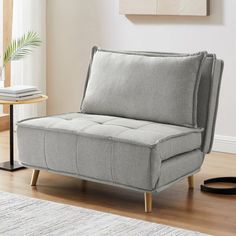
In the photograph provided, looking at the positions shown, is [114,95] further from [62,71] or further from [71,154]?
[62,71]

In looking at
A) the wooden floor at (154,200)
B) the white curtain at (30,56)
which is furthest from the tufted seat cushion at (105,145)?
the white curtain at (30,56)

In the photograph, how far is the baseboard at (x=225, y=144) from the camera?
217 inches

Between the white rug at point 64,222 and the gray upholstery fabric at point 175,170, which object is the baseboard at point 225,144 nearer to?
the gray upholstery fabric at point 175,170

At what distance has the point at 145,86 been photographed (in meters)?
4.48

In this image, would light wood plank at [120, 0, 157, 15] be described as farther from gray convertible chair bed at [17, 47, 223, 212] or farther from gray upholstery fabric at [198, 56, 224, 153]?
gray upholstery fabric at [198, 56, 224, 153]

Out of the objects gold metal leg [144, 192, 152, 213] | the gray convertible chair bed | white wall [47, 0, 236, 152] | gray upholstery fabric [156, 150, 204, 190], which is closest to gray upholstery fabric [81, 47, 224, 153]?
the gray convertible chair bed

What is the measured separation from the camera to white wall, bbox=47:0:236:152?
17.8ft

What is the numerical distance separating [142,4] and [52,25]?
3.24 ft

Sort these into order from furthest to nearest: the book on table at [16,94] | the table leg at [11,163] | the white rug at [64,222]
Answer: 1. the table leg at [11,163]
2. the book on table at [16,94]
3. the white rug at [64,222]

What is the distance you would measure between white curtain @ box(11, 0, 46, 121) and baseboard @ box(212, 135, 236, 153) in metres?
1.71

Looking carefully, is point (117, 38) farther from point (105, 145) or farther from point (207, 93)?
point (105, 145)

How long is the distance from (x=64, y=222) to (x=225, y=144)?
6.91 feet

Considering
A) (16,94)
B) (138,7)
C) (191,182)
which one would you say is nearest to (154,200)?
(191,182)

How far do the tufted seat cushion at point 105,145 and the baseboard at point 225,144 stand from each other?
1.16m
